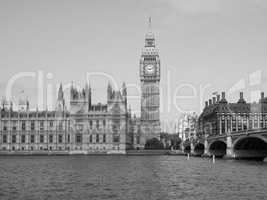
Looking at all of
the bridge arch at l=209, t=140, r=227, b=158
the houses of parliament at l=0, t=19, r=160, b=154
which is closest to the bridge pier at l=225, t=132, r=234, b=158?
the bridge arch at l=209, t=140, r=227, b=158

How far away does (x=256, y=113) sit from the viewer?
6127 inches

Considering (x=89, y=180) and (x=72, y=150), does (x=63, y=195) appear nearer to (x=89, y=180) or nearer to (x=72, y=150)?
(x=89, y=180)

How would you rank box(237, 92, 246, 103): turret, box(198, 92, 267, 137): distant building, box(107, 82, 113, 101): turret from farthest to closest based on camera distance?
box(237, 92, 246, 103): turret < box(107, 82, 113, 101): turret < box(198, 92, 267, 137): distant building

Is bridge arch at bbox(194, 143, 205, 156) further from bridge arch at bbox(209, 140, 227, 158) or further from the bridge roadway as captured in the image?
the bridge roadway

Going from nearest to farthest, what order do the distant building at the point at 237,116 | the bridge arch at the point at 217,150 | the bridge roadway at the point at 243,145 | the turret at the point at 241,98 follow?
the bridge roadway at the point at 243,145
the bridge arch at the point at 217,150
the distant building at the point at 237,116
the turret at the point at 241,98

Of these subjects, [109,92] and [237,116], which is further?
[109,92]

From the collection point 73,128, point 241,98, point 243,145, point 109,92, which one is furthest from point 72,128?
point 243,145

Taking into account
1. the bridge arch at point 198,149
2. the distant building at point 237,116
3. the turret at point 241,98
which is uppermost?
the turret at point 241,98

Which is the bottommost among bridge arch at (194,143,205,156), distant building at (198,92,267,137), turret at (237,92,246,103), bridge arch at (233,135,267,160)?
bridge arch at (194,143,205,156)

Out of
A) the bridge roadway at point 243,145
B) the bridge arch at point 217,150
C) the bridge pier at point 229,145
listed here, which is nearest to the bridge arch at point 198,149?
the bridge arch at point 217,150

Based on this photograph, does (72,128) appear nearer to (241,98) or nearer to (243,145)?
(241,98)

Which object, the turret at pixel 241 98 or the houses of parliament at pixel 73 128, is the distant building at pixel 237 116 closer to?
the turret at pixel 241 98

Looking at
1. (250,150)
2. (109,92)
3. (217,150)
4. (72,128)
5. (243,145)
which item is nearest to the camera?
(243,145)

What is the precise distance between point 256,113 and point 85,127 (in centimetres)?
5189
